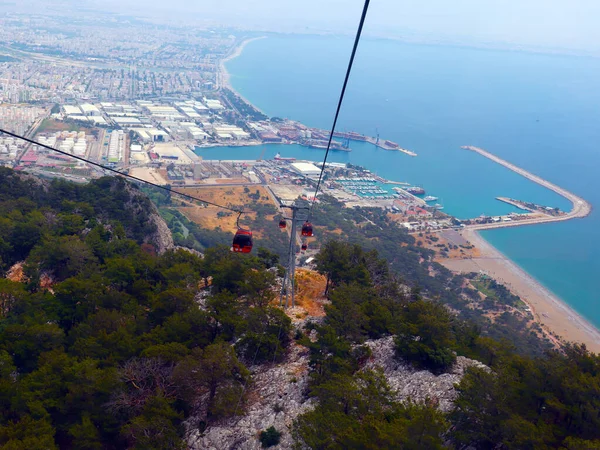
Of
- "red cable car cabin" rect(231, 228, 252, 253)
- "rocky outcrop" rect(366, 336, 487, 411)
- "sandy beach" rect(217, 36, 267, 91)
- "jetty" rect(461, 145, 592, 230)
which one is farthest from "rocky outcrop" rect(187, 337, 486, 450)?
"sandy beach" rect(217, 36, 267, 91)

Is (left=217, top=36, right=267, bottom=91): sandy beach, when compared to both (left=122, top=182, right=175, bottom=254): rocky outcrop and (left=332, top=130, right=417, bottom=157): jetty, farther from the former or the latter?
(left=122, top=182, right=175, bottom=254): rocky outcrop

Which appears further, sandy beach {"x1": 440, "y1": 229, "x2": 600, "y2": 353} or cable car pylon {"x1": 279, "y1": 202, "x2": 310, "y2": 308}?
sandy beach {"x1": 440, "y1": 229, "x2": 600, "y2": 353}

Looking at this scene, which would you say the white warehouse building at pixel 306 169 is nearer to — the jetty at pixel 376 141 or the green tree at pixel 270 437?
the jetty at pixel 376 141

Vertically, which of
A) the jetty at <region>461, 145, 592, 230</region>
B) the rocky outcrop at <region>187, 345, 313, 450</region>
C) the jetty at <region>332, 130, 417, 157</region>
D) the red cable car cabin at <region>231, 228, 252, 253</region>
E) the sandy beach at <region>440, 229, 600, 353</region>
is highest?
the red cable car cabin at <region>231, 228, 252, 253</region>

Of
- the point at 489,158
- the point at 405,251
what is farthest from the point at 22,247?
the point at 489,158

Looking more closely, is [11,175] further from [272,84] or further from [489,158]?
[272,84]

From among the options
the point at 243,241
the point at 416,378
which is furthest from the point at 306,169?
the point at 416,378
